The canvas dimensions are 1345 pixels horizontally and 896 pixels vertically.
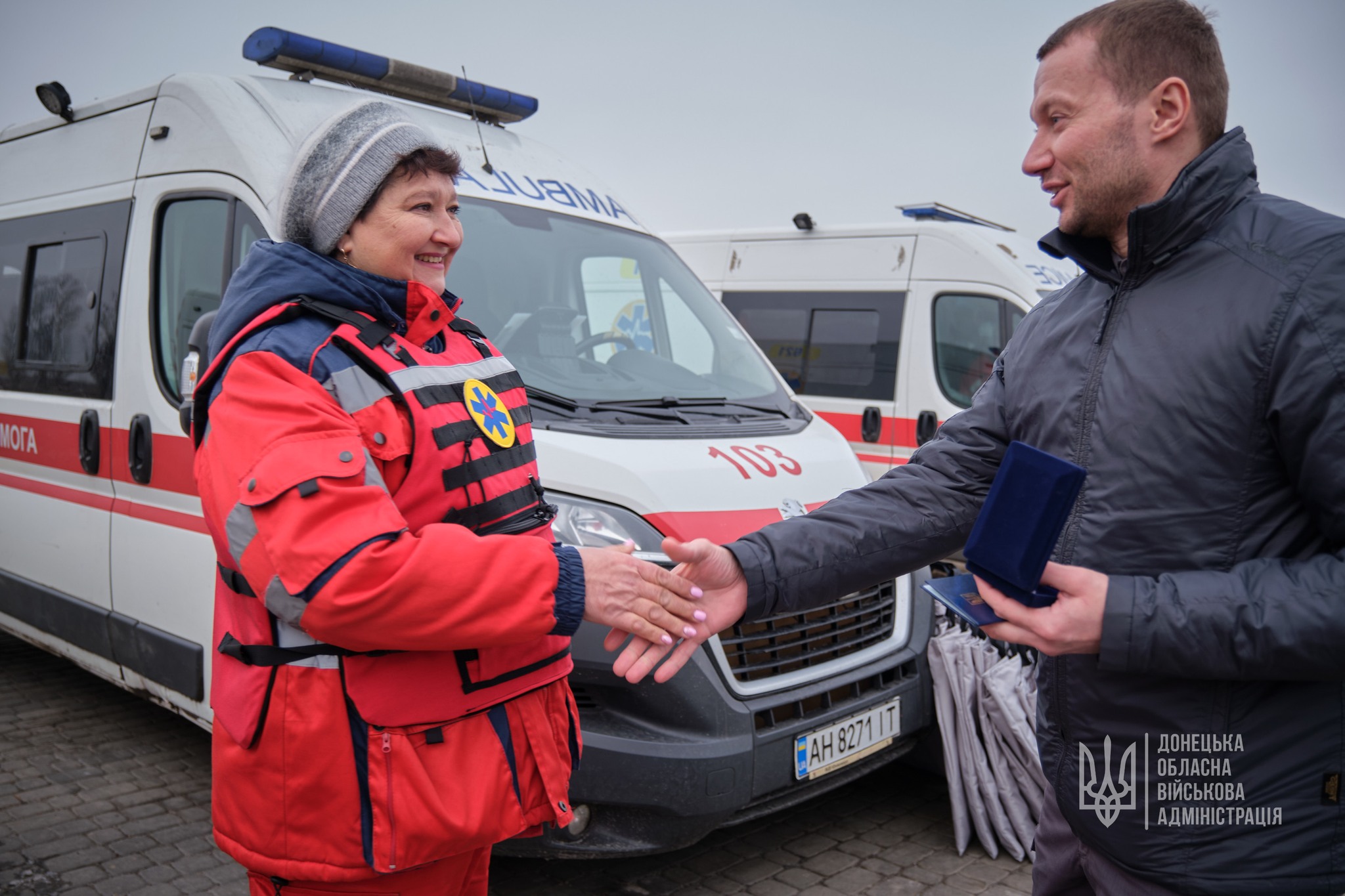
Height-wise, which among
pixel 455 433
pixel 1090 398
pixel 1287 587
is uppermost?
pixel 1090 398

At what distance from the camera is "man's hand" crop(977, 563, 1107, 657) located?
1444 mm

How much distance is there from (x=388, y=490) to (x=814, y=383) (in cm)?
641

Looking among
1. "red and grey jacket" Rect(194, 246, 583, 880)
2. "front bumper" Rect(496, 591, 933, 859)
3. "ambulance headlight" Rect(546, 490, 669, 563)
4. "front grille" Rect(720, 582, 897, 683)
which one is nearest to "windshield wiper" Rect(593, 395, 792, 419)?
"ambulance headlight" Rect(546, 490, 669, 563)

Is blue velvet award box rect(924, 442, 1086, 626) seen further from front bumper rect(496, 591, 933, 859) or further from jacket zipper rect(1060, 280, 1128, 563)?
front bumper rect(496, 591, 933, 859)

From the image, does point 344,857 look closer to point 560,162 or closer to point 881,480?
point 881,480

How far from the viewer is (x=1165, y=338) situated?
155 centimetres

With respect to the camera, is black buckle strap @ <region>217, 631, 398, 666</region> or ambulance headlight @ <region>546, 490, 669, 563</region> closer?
black buckle strap @ <region>217, 631, 398, 666</region>

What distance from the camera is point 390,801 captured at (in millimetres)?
1677

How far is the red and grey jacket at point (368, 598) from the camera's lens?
1.53 meters

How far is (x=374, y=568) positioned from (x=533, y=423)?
→ 5.47ft

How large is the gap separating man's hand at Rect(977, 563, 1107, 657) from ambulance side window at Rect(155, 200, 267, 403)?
281 centimetres

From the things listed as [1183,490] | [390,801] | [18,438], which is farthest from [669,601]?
[18,438]

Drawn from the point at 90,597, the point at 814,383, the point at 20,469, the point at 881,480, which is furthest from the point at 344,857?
the point at 814,383

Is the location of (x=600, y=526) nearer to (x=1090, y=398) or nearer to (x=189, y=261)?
(x=1090, y=398)
